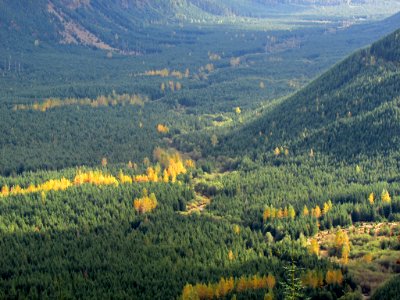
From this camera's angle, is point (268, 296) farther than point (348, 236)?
No

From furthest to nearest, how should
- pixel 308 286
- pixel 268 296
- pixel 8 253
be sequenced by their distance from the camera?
pixel 8 253 < pixel 308 286 < pixel 268 296

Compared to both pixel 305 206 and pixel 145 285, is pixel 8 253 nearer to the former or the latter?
pixel 145 285

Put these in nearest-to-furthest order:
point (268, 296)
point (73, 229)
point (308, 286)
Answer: point (268, 296) → point (308, 286) → point (73, 229)

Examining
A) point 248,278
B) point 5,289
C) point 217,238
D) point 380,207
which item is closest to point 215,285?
point 248,278

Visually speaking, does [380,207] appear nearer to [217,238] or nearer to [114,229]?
[217,238]

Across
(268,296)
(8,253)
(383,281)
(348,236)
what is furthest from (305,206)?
(8,253)

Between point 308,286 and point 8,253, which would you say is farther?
point 8,253

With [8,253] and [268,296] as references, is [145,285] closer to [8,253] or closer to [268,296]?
[268,296]

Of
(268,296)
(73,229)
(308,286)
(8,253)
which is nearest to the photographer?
(268,296)
